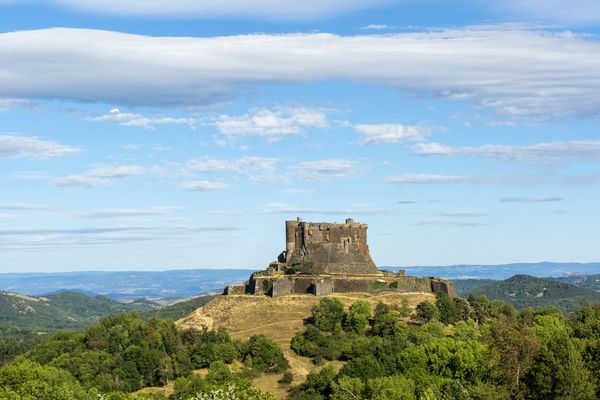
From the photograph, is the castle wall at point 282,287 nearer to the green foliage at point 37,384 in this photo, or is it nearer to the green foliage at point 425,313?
the green foliage at point 425,313

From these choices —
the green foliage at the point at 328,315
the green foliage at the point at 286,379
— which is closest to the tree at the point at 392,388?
the green foliage at the point at 286,379

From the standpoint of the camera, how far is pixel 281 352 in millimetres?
99312

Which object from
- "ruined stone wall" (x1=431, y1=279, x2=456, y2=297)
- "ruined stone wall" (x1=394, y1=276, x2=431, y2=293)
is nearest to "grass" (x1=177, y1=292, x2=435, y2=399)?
"ruined stone wall" (x1=394, y1=276, x2=431, y2=293)

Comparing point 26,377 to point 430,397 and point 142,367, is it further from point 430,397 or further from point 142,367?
point 430,397

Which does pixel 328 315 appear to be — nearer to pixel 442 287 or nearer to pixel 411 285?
pixel 411 285

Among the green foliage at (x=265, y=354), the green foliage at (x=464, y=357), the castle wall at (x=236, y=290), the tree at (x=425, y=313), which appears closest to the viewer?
the green foliage at (x=464, y=357)

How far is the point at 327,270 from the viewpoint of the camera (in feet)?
388

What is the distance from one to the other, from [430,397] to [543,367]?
10614 mm

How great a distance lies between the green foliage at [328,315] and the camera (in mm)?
103375

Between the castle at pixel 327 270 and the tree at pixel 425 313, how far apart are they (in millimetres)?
9724

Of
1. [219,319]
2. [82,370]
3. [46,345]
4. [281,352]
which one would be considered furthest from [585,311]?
[46,345]

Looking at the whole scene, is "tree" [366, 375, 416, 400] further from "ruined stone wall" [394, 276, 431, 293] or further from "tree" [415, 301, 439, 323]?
"ruined stone wall" [394, 276, 431, 293]

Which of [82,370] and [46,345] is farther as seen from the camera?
[46,345]

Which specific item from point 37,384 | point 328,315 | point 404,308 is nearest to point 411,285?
point 404,308
